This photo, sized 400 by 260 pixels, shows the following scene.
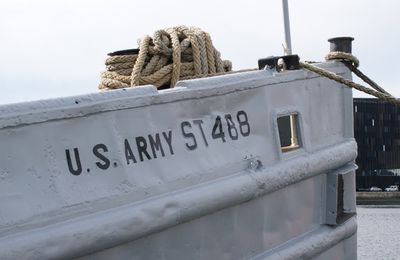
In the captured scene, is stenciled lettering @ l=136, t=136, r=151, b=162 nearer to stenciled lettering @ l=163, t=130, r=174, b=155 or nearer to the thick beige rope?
stenciled lettering @ l=163, t=130, r=174, b=155

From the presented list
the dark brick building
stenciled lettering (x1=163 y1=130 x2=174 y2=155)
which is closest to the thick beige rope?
stenciled lettering (x1=163 y1=130 x2=174 y2=155)

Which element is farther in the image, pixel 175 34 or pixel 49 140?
pixel 175 34

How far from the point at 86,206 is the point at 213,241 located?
893 millimetres

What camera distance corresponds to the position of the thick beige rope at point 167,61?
4.42 meters

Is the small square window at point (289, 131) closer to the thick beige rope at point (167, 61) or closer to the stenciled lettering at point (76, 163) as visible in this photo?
the thick beige rope at point (167, 61)

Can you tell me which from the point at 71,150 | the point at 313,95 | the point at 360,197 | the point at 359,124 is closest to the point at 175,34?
the point at 313,95

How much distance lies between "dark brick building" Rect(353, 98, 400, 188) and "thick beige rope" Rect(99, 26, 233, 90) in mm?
33841

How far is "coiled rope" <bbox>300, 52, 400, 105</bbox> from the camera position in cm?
424

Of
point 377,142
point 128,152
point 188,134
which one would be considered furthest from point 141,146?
point 377,142

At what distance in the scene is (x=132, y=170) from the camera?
3082 mm

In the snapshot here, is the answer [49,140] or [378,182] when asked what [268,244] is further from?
[378,182]

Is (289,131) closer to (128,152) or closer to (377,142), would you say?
(128,152)

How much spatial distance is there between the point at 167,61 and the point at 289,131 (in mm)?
929

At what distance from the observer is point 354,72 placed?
5012 millimetres
